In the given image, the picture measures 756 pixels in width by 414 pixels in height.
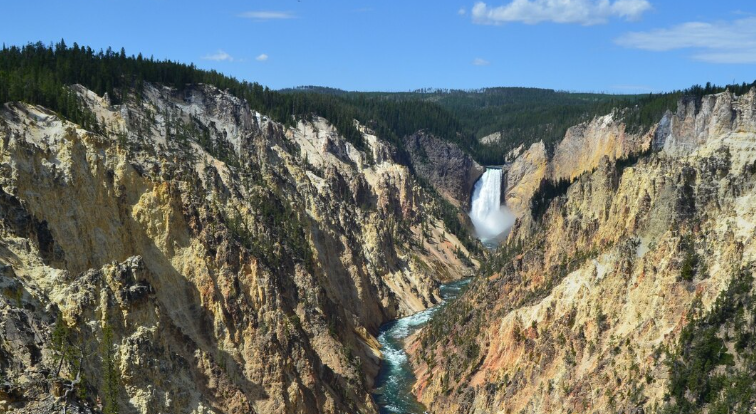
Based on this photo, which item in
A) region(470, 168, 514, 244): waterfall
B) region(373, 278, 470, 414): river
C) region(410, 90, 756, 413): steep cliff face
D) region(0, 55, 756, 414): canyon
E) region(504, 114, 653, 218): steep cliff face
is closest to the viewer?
region(0, 55, 756, 414): canyon

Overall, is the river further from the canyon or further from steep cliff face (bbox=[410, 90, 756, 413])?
steep cliff face (bbox=[410, 90, 756, 413])

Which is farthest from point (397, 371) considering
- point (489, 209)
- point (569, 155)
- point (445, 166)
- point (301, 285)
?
point (445, 166)

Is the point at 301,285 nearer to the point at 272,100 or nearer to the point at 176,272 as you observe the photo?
the point at 176,272

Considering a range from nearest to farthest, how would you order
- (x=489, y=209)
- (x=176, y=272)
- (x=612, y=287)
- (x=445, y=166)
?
(x=176, y=272), (x=612, y=287), (x=489, y=209), (x=445, y=166)

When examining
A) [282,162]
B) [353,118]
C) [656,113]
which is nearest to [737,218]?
[282,162]

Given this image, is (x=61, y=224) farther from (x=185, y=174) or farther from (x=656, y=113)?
(x=656, y=113)

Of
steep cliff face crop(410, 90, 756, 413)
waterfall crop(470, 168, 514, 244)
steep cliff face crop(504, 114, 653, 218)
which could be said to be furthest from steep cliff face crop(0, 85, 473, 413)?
waterfall crop(470, 168, 514, 244)
